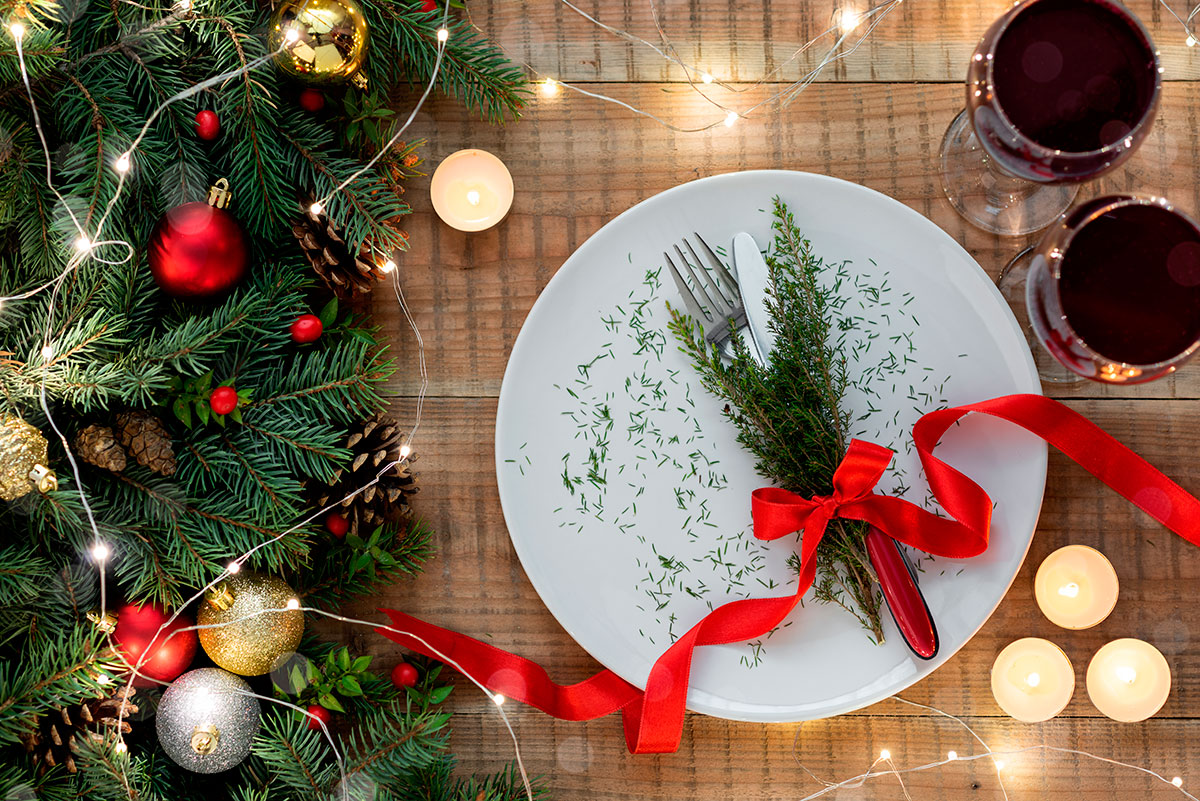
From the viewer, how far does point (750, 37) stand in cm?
109

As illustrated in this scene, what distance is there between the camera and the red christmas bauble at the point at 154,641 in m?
0.92

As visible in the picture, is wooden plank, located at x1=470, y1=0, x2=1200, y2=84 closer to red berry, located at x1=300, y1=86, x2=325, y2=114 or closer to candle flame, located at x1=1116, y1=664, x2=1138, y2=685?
red berry, located at x1=300, y1=86, x2=325, y2=114

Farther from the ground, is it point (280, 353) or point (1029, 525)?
point (280, 353)

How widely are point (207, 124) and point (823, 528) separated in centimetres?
88

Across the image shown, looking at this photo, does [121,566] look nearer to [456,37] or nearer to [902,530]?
[456,37]

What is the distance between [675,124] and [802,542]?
60 cm

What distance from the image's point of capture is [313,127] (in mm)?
975

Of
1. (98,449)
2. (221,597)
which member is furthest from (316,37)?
(221,597)

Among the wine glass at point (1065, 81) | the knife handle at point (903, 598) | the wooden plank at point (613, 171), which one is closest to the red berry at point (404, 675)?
the wooden plank at point (613, 171)

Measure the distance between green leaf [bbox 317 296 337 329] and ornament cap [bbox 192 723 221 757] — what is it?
0.50 meters

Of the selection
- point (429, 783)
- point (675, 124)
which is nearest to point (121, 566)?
point (429, 783)

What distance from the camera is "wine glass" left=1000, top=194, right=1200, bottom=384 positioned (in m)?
0.87

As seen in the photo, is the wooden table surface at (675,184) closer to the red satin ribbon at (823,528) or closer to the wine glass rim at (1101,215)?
the red satin ribbon at (823,528)

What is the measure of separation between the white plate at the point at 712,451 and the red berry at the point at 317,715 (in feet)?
1.04
